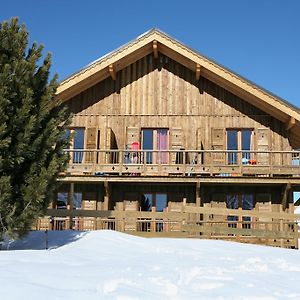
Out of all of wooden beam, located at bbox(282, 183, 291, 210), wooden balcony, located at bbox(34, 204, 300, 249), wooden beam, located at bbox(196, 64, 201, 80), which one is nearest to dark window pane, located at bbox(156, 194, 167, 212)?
wooden balcony, located at bbox(34, 204, 300, 249)

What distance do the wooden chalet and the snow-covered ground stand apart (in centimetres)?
747

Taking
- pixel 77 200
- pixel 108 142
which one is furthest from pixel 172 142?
pixel 77 200

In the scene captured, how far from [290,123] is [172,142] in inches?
210

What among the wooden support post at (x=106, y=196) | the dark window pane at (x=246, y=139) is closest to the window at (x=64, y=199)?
the wooden support post at (x=106, y=196)

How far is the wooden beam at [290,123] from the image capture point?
65.2ft

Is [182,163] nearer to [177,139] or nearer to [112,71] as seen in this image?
[177,139]

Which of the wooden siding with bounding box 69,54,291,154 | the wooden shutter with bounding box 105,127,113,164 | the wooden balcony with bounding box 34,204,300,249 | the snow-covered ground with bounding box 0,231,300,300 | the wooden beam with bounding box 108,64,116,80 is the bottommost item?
the snow-covered ground with bounding box 0,231,300,300

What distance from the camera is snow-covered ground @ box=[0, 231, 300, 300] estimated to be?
21.2 feet

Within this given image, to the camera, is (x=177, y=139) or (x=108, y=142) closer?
(x=108, y=142)

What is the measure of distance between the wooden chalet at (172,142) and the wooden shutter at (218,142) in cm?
5

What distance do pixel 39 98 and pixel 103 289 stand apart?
19.0 feet

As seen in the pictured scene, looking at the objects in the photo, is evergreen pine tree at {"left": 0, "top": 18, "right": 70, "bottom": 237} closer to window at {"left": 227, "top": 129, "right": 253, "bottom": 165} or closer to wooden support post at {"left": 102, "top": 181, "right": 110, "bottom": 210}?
wooden support post at {"left": 102, "top": 181, "right": 110, "bottom": 210}

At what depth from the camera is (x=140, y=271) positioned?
7.93 metres

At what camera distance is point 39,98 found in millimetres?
10938
